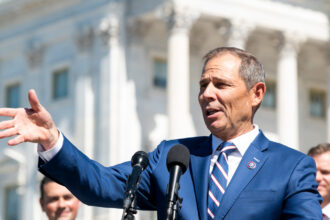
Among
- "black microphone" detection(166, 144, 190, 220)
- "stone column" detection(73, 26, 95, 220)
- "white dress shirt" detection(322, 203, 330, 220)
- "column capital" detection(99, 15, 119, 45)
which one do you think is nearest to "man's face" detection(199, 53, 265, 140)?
"black microphone" detection(166, 144, 190, 220)

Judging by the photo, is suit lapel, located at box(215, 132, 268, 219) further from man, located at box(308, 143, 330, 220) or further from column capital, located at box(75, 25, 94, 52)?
column capital, located at box(75, 25, 94, 52)

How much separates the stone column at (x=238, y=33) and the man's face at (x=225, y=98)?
34734mm

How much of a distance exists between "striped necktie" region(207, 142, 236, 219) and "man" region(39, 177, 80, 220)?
424cm

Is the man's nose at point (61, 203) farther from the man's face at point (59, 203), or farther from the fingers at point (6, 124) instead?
the fingers at point (6, 124)

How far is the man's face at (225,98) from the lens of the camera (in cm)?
634

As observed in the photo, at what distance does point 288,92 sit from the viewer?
41.8 metres

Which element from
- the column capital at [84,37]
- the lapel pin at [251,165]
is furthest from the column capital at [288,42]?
the lapel pin at [251,165]

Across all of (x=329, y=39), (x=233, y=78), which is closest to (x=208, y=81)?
(x=233, y=78)

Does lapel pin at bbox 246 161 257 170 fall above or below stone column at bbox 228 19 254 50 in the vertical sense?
below

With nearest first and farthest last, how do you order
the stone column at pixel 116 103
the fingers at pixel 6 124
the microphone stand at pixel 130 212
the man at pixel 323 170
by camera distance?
1. the microphone stand at pixel 130 212
2. the fingers at pixel 6 124
3. the man at pixel 323 170
4. the stone column at pixel 116 103

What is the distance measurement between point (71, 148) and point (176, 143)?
0.75 metres

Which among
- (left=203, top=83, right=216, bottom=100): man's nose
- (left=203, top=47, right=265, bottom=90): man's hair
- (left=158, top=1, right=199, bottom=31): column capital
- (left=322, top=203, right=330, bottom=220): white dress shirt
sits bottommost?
(left=322, top=203, right=330, bottom=220): white dress shirt

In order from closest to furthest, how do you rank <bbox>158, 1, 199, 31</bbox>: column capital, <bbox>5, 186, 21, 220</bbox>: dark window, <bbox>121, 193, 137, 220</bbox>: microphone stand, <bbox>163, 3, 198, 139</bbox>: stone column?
<bbox>121, 193, 137, 220</bbox>: microphone stand
<bbox>163, 3, 198, 139</bbox>: stone column
<bbox>158, 1, 199, 31</bbox>: column capital
<bbox>5, 186, 21, 220</bbox>: dark window

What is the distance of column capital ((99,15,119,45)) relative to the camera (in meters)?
41.5
